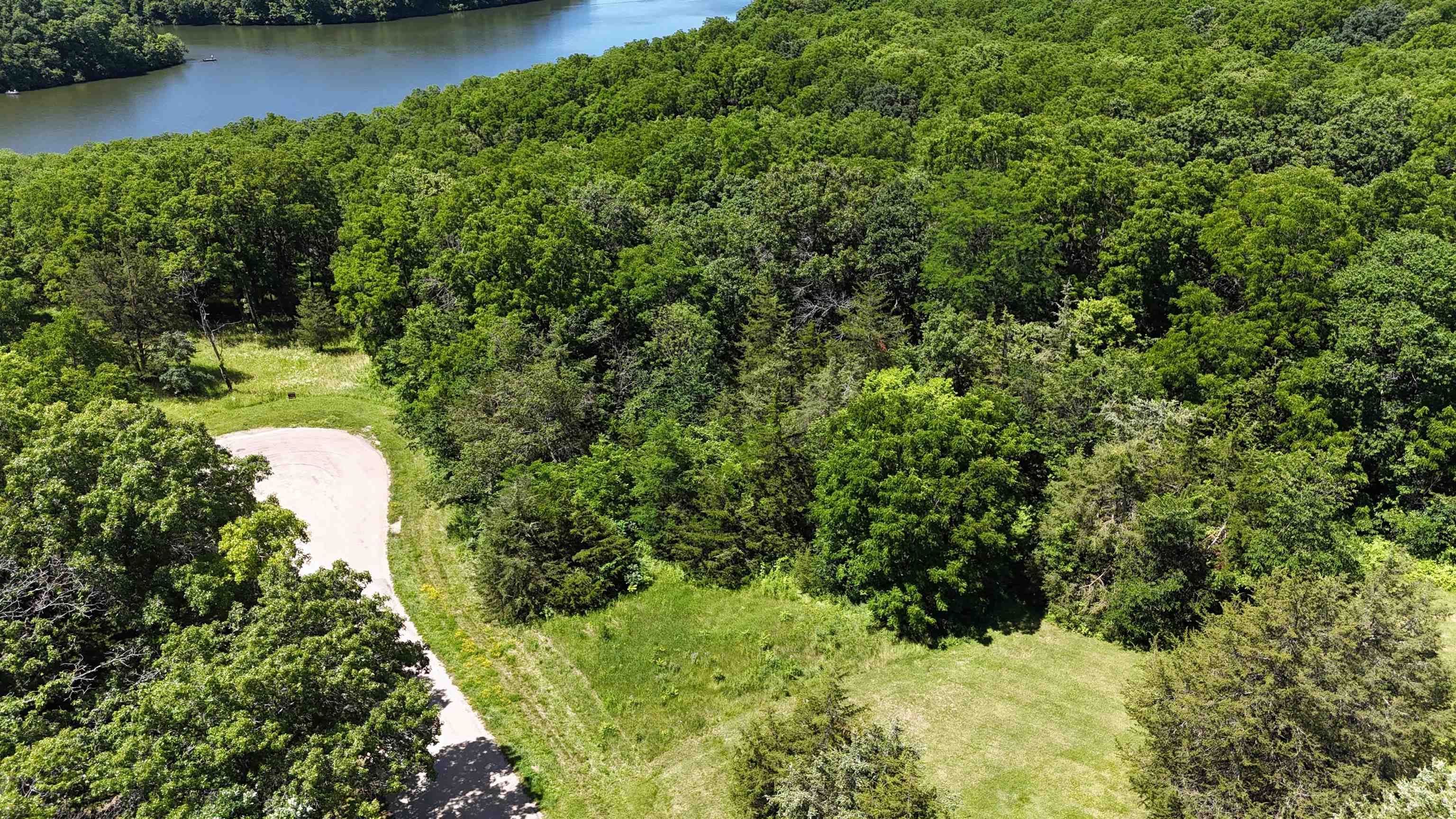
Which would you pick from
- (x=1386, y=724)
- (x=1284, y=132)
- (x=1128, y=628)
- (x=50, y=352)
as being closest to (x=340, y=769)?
(x=1386, y=724)

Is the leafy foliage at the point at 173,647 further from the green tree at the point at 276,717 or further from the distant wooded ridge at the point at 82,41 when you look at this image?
the distant wooded ridge at the point at 82,41

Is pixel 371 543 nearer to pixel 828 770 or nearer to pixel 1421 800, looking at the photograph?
pixel 828 770

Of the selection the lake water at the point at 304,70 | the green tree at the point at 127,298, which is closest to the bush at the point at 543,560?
the green tree at the point at 127,298

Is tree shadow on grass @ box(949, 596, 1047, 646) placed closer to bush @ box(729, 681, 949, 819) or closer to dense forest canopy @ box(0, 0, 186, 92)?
bush @ box(729, 681, 949, 819)

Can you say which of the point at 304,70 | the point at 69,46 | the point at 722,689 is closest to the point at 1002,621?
the point at 722,689

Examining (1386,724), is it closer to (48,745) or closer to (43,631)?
(48,745)

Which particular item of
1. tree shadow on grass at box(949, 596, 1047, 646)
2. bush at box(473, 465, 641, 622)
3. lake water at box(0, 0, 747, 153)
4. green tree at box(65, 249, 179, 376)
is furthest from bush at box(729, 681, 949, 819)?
lake water at box(0, 0, 747, 153)
